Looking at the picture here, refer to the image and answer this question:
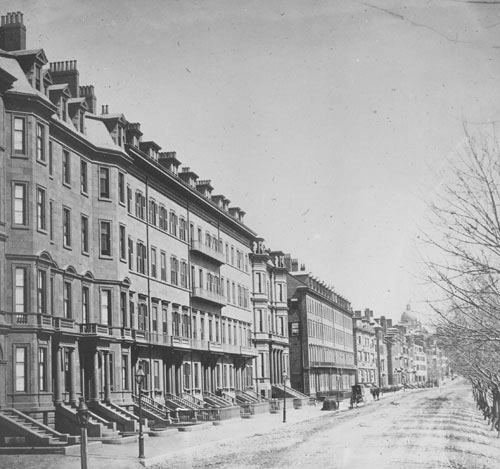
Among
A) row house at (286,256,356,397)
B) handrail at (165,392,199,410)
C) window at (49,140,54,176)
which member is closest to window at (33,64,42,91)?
window at (49,140,54,176)

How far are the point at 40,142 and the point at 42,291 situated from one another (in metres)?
6.57

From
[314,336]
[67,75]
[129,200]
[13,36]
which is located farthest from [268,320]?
[13,36]

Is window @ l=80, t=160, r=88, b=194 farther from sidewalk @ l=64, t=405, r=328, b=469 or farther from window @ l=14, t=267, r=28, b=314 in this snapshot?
sidewalk @ l=64, t=405, r=328, b=469

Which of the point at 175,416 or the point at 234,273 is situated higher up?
the point at 234,273

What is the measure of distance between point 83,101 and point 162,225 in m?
13.5

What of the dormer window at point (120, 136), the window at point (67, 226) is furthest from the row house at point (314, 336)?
the window at point (67, 226)

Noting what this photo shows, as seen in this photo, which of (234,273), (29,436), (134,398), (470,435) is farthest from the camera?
(234,273)

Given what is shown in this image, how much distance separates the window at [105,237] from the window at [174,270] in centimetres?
1181

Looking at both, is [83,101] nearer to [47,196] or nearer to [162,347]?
[47,196]

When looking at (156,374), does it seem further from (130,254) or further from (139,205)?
(139,205)

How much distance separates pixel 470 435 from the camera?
42.8 meters

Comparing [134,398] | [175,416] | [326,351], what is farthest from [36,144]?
[326,351]

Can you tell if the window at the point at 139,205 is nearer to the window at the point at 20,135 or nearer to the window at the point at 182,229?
the window at the point at 182,229

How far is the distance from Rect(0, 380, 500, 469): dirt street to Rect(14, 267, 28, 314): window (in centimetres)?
662
